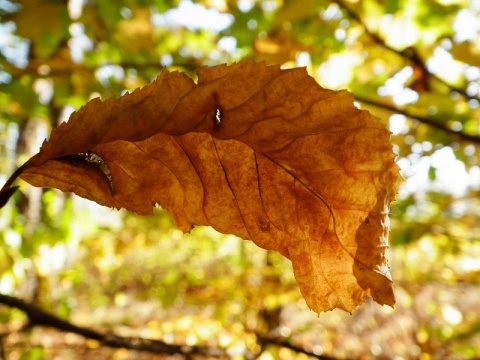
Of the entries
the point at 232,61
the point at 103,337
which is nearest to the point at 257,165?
the point at 103,337

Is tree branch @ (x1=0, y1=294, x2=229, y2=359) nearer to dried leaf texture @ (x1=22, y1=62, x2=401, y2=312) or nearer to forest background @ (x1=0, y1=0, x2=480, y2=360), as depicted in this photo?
forest background @ (x1=0, y1=0, x2=480, y2=360)

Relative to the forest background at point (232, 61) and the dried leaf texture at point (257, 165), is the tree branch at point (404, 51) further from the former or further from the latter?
the dried leaf texture at point (257, 165)

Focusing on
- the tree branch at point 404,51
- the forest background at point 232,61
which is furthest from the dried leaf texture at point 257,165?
the tree branch at point 404,51

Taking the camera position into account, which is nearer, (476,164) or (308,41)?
(308,41)

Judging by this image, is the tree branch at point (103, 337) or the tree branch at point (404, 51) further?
the tree branch at point (404, 51)

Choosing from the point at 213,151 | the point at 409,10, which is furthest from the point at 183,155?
the point at 409,10

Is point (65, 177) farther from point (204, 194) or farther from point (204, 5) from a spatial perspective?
point (204, 5)

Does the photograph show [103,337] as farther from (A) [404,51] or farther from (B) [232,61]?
(A) [404,51]

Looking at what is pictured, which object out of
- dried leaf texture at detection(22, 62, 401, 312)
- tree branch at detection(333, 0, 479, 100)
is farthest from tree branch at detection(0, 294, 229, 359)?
tree branch at detection(333, 0, 479, 100)
